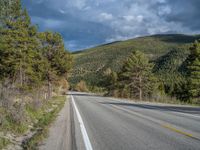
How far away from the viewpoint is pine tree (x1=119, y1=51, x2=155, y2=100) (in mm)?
51250

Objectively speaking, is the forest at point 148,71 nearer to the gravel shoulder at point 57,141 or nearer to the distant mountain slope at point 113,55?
the distant mountain slope at point 113,55

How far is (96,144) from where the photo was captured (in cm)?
747

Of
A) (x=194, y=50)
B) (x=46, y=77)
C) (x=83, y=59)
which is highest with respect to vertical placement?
(x=83, y=59)

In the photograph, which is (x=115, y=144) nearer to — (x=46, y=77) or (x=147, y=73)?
(x=46, y=77)

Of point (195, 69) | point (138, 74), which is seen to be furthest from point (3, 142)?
point (138, 74)

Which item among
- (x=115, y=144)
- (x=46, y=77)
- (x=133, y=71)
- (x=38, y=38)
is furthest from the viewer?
(x=133, y=71)

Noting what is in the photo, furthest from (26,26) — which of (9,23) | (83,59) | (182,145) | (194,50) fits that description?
(83,59)

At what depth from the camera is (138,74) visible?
5219 cm

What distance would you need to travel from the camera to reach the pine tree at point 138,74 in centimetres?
5125

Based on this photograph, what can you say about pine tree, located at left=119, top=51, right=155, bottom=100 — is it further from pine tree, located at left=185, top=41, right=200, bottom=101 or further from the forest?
pine tree, located at left=185, top=41, right=200, bottom=101

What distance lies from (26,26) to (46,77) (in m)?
9.29

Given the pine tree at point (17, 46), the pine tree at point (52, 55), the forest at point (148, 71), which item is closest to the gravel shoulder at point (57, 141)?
the pine tree at point (17, 46)

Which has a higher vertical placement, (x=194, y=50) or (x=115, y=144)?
(x=194, y=50)

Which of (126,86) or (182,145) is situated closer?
(182,145)
